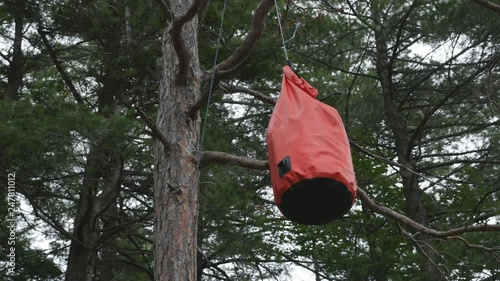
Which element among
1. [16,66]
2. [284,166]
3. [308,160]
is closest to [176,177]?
[284,166]

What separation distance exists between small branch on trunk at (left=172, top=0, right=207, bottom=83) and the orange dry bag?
836mm

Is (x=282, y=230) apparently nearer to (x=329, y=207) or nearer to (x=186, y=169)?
(x=186, y=169)

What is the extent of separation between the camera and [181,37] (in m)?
3.70

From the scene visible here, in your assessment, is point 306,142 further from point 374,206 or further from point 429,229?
Result: point 429,229

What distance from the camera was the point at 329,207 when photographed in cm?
285

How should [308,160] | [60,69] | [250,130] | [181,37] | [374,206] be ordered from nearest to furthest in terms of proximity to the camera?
1. [308,160]
2. [181,37]
3. [374,206]
4. [60,69]
5. [250,130]

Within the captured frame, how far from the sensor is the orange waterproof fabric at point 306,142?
2.65 m

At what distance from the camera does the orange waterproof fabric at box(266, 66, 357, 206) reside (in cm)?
265

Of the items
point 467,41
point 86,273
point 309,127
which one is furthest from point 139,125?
point 467,41

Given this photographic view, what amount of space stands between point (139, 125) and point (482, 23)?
4.38 metres

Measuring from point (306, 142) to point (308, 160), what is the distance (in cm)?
8

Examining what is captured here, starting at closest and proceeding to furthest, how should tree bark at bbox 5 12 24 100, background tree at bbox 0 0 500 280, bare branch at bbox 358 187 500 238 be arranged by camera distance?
bare branch at bbox 358 187 500 238 < background tree at bbox 0 0 500 280 < tree bark at bbox 5 12 24 100

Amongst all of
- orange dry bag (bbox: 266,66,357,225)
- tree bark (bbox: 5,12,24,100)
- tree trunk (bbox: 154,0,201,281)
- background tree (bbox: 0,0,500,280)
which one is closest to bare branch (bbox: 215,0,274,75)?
tree trunk (bbox: 154,0,201,281)

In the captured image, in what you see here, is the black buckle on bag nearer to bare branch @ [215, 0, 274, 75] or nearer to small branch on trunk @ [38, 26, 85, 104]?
bare branch @ [215, 0, 274, 75]
